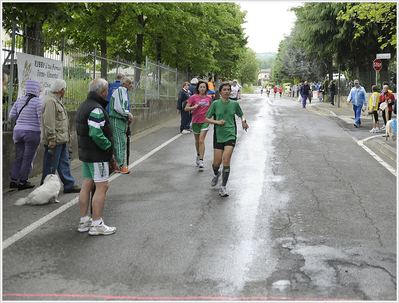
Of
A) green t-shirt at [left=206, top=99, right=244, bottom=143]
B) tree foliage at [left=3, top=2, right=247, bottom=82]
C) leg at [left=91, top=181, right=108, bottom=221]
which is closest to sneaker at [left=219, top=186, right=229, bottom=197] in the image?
green t-shirt at [left=206, top=99, right=244, bottom=143]

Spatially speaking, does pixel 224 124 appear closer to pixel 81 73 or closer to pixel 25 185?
pixel 25 185

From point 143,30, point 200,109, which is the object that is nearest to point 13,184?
point 200,109

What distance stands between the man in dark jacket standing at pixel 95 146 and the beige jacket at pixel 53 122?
1736mm

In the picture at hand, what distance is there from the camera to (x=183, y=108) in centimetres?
1625

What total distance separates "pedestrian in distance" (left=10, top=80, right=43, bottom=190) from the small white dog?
0.87 m

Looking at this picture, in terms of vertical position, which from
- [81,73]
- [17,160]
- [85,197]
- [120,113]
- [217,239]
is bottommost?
[217,239]

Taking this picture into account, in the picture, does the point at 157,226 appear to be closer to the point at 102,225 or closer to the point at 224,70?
the point at 102,225

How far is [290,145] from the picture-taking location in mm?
13578

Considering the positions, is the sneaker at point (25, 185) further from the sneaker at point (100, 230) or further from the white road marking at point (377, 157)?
the white road marking at point (377, 157)

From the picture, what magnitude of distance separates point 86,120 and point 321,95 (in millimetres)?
42313

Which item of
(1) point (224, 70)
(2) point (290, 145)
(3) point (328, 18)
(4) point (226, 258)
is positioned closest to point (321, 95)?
(1) point (224, 70)

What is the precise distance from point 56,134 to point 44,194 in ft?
3.18

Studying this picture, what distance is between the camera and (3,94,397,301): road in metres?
4.19

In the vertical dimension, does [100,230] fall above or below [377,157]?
below
